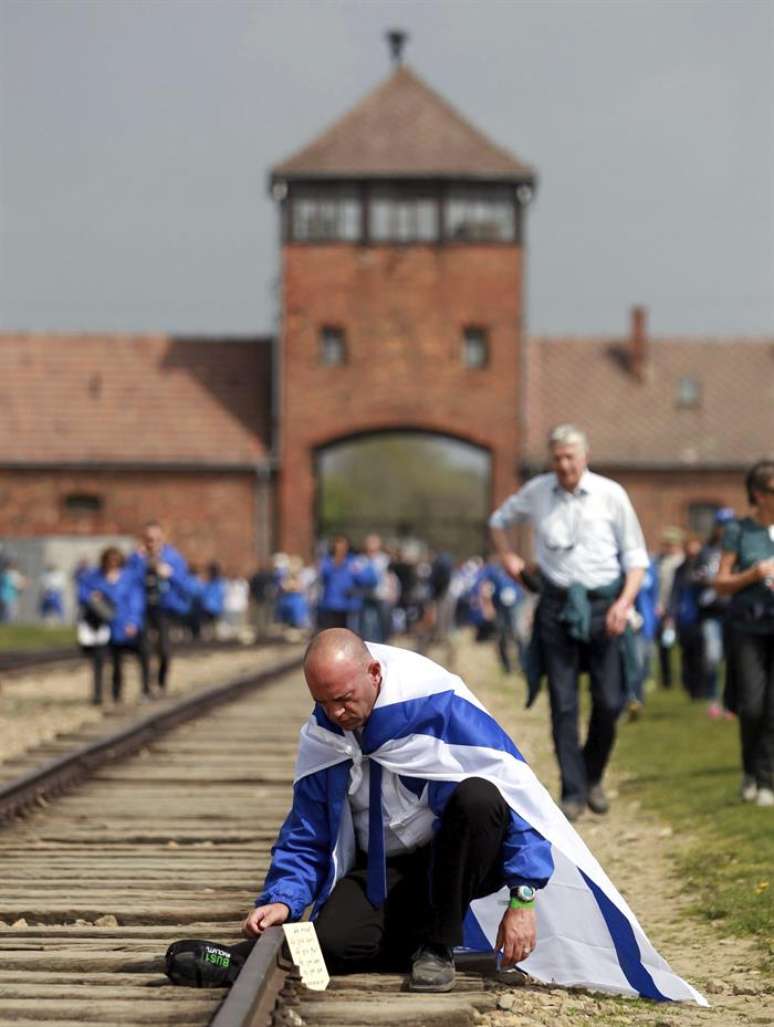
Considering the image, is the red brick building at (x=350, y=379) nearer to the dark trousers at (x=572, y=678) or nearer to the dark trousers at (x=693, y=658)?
the dark trousers at (x=693, y=658)

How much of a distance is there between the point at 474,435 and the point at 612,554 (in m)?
41.7

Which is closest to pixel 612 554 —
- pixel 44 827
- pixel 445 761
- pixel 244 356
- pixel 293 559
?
pixel 44 827

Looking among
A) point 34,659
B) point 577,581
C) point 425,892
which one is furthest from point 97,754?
point 34,659

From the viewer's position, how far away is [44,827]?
9781mm

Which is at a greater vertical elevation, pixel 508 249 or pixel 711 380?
pixel 508 249

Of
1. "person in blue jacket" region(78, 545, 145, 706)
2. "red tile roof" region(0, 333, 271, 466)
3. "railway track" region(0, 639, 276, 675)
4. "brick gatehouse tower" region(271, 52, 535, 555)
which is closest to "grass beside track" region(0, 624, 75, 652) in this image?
"railway track" region(0, 639, 276, 675)

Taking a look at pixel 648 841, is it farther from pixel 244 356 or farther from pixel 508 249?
pixel 244 356

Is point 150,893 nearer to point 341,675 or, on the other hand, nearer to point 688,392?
point 341,675

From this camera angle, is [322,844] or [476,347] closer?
[322,844]

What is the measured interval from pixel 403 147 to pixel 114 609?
34608 millimetres

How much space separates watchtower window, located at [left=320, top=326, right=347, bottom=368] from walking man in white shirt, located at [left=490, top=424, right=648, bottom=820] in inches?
1642

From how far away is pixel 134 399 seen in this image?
53.8m

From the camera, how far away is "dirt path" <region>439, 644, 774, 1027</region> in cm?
595

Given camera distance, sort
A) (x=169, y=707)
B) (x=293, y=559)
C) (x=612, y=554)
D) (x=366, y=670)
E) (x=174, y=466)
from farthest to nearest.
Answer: (x=174, y=466)
(x=293, y=559)
(x=169, y=707)
(x=612, y=554)
(x=366, y=670)
